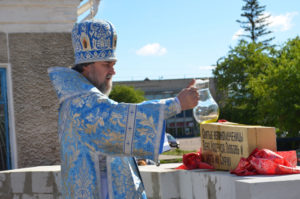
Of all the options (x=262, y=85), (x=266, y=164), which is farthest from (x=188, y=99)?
(x=262, y=85)

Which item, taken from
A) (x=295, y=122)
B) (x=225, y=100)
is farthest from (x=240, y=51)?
(x=295, y=122)

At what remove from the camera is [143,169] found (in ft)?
13.7

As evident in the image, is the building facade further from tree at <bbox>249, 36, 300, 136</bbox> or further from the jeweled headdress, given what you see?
tree at <bbox>249, 36, 300, 136</bbox>

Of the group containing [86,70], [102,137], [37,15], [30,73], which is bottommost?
[102,137]

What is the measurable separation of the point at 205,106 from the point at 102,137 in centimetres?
109

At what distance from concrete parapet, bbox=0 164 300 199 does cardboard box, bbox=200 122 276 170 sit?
0.12 metres

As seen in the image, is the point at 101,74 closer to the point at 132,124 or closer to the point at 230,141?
the point at 132,124

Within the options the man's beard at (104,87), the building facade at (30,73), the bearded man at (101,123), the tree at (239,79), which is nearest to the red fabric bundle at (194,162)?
the bearded man at (101,123)

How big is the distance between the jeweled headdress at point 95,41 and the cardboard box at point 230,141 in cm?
102

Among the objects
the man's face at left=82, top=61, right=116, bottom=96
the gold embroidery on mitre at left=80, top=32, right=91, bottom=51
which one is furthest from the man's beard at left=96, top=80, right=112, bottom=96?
the gold embroidery on mitre at left=80, top=32, right=91, bottom=51

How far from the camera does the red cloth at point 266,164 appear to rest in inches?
116

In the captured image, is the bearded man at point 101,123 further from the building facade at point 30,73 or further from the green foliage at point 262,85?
the green foliage at point 262,85

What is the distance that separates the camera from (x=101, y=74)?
2719mm

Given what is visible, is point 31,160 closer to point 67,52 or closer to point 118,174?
point 67,52
